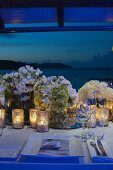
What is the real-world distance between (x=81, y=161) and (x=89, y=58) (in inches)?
496

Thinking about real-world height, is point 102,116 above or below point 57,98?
below

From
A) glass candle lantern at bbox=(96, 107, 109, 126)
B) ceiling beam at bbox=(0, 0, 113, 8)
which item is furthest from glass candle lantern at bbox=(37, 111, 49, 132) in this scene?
Result: ceiling beam at bbox=(0, 0, 113, 8)

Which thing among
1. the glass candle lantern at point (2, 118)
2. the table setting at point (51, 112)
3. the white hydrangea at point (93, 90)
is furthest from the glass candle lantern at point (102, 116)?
the glass candle lantern at point (2, 118)

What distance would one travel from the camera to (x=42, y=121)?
74.9 inches

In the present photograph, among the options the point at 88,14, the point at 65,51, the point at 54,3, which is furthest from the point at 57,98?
the point at 65,51

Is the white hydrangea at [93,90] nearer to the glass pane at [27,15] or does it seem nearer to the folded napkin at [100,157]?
the glass pane at [27,15]

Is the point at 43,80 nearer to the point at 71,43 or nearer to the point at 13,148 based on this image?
the point at 13,148

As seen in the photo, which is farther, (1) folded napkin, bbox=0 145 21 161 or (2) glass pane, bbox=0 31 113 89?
(2) glass pane, bbox=0 31 113 89

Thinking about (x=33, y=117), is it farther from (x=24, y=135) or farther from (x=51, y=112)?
(x=24, y=135)

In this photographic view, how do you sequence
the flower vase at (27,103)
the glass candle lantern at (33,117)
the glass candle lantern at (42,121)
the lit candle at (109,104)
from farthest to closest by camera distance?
the lit candle at (109,104) → the flower vase at (27,103) → the glass candle lantern at (33,117) → the glass candle lantern at (42,121)

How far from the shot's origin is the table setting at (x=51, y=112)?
63.7 inches

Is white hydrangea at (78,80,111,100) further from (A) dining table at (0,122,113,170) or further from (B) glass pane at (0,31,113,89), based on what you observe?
(B) glass pane at (0,31,113,89)

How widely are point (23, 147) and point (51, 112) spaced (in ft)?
1.89

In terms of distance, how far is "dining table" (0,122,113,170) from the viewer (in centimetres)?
115
